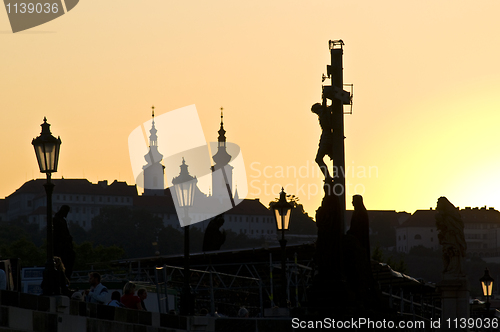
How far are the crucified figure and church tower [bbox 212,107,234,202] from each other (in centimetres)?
12363

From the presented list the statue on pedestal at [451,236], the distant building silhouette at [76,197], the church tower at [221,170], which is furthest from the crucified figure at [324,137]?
the distant building silhouette at [76,197]

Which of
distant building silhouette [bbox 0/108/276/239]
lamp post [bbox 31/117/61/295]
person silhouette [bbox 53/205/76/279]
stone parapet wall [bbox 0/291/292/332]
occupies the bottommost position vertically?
stone parapet wall [bbox 0/291/292/332]

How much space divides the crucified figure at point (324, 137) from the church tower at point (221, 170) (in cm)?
12363

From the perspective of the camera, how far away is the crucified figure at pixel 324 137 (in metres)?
14.1

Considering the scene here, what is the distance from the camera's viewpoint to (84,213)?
616 feet

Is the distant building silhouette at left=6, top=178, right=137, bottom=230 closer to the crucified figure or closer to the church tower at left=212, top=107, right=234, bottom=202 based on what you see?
the church tower at left=212, top=107, right=234, bottom=202

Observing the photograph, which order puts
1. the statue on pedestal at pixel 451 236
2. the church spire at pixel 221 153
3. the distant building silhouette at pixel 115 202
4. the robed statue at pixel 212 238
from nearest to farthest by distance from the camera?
the statue on pedestal at pixel 451 236
the robed statue at pixel 212 238
the church spire at pixel 221 153
the distant building silhouette at pixel 115 202

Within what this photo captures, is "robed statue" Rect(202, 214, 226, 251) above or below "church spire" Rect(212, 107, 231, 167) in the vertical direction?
below

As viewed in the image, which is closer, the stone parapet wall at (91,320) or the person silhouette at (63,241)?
the stone parapet wall at (91,320)

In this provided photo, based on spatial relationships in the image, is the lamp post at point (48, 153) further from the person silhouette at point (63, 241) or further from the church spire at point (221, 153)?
the church spire at point (221, 153)

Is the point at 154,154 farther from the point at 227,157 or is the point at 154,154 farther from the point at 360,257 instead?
the point at 360,257

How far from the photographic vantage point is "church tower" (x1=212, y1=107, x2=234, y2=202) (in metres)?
152

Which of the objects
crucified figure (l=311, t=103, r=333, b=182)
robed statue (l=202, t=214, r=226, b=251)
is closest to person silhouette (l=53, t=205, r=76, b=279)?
crucified figure (l=311, t=103, r=333, b=182)

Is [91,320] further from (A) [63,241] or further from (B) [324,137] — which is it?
(A) [63,241]
